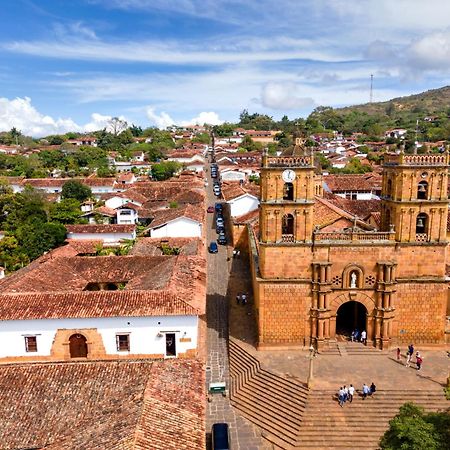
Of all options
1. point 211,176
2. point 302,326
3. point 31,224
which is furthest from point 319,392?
point 211,176

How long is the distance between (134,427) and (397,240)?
15.3m

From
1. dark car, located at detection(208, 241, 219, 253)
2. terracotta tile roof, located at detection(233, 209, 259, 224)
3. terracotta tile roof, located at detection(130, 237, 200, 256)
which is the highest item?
terracotta tile roof, located at detection(233, 209, 259, 224)

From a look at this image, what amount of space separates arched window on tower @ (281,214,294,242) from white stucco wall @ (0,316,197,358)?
19.7 ft

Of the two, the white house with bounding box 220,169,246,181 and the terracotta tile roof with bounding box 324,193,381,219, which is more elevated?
the white house with bounding box 220,169,246,181

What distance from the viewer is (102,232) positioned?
4225cm

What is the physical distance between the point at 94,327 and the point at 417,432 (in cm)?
1512

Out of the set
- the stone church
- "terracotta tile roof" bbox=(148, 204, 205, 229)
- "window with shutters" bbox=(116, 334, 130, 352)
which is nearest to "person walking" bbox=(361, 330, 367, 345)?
the stone church

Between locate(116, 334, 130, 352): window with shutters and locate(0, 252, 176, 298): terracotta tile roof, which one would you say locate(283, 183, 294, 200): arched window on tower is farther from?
locate(116, 334, 130, 352): window with shutters

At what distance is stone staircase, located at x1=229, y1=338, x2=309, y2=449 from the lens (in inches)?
727

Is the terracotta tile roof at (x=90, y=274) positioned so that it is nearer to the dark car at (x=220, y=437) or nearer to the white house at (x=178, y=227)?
the dark car at (x=220, y=437)

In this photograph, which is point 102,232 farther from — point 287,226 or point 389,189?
point 389,189

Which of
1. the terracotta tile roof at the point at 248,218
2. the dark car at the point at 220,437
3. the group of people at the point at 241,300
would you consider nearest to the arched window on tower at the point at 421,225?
the group of people at the point at 241,300

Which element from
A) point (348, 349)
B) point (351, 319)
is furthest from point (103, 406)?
point (351, 319)

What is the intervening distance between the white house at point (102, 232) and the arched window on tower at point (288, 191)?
22.4 m
